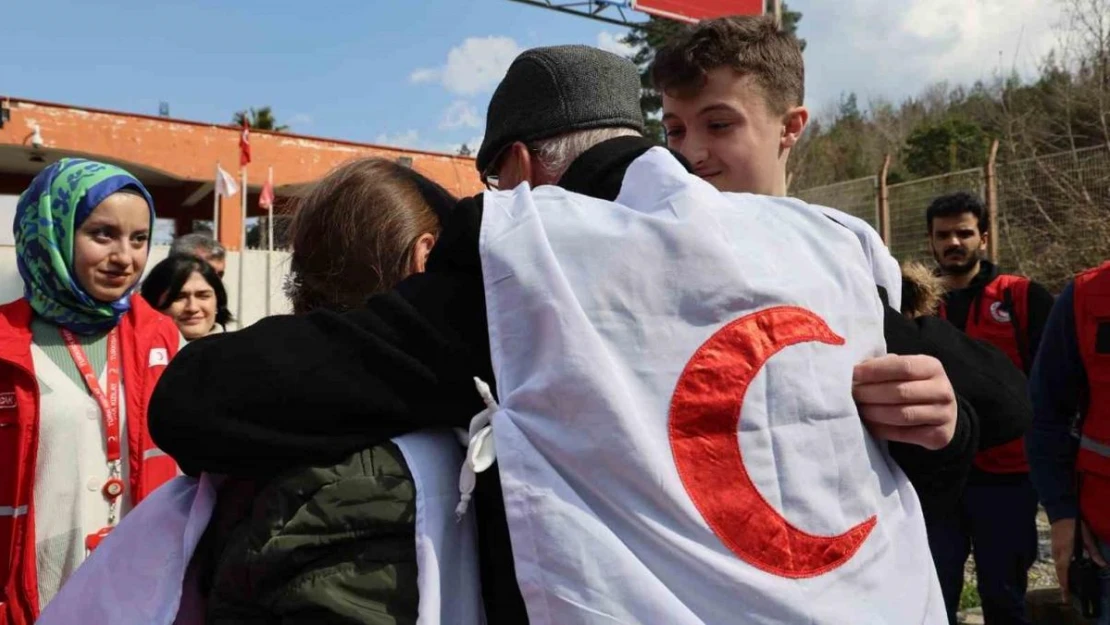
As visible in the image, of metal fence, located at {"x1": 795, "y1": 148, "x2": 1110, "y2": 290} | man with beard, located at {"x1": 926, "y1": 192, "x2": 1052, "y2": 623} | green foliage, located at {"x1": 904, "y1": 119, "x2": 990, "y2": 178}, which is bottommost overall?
man with beard, located at {"x1": 926, "y1": 192, "x2": 1052, "y2": 623}

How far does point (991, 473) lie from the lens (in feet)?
14.4

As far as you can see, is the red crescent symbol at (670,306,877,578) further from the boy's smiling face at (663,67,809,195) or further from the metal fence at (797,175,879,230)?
the metal fence at (797,175,879,230)

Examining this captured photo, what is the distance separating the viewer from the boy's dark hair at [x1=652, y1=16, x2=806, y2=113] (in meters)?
2.12

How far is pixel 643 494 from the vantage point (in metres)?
0.98

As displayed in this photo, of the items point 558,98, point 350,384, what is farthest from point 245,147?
point 350,384

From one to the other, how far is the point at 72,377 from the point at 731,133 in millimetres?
1877

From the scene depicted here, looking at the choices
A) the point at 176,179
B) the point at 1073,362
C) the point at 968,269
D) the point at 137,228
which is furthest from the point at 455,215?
the point at 176,179

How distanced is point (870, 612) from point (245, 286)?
1601cm

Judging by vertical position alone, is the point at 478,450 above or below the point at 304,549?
above

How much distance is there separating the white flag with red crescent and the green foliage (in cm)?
2760

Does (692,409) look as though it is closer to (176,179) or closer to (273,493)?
(273,493)

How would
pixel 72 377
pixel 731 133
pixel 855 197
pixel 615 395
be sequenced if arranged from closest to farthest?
pixel 615 395 < pixel 731 133 < pixel 72 377 < pixel 855 197

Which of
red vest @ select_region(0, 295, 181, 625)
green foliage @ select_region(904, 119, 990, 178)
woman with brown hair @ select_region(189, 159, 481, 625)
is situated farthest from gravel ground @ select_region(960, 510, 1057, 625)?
green foliage @ select_region(904, 119, 990, 178)

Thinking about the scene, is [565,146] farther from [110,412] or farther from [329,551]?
[110,412]
